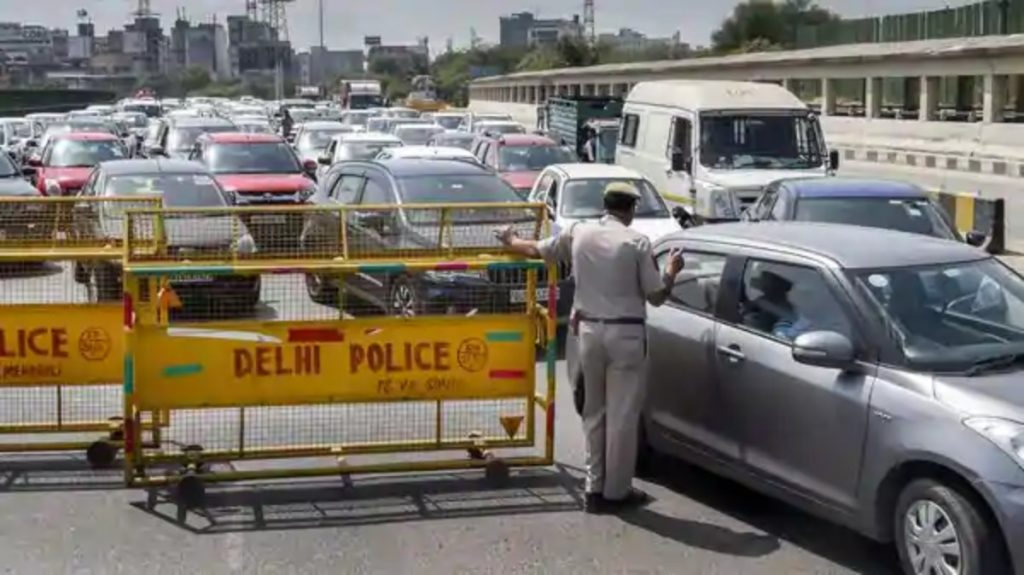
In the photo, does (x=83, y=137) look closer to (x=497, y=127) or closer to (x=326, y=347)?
(x=497, y=127)

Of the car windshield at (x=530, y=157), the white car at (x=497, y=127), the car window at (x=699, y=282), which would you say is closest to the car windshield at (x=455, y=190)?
the car window at (x=699, y=282)

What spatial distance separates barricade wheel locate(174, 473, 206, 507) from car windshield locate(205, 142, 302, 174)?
16.2 metres

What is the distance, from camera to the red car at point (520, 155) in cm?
2531

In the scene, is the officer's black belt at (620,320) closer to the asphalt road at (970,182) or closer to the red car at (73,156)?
the asphalt road at (970,182)

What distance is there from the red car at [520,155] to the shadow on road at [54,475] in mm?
16586

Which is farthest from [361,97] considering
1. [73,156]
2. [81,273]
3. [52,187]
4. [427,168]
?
[81,273]

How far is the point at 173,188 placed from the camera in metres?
17.0

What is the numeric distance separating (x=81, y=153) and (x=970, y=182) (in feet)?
61.4

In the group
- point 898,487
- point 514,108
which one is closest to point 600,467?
point 898,487

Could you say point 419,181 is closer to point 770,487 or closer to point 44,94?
point 770,487

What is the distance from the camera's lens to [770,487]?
23.6 feet

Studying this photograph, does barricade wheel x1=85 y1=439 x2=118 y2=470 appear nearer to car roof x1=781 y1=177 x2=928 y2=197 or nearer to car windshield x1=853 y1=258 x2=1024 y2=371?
car windshield x1=853 y1=258 x2=1024 y2=371

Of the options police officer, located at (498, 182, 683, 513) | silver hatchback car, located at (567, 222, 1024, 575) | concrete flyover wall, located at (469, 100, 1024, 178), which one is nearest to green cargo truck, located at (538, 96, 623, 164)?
concrete flyover wall, located at (469, 100, 1024, 178)

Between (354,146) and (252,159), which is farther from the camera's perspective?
(354,146)
